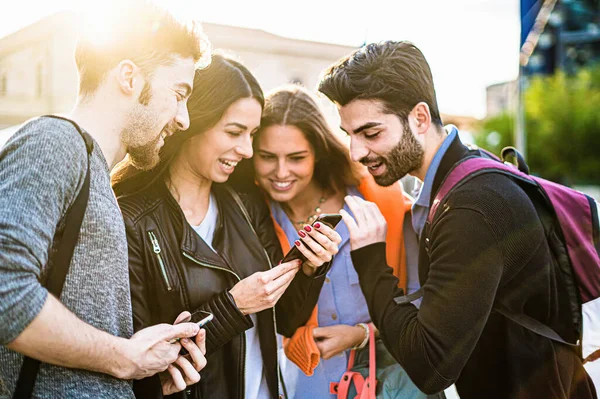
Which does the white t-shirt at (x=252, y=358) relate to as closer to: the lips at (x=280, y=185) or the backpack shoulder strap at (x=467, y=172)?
the lips at (x=280, y=185)

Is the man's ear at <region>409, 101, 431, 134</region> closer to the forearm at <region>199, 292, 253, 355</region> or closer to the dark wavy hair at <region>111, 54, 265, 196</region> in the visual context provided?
the dark wavy hair at <region>111, 54, 265, 196</region>

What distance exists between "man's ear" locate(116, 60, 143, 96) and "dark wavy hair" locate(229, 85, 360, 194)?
42.1 inches

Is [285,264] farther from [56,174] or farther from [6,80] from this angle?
[6,80]

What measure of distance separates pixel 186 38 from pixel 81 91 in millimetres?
397

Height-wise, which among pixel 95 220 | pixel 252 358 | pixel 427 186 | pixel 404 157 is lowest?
pixel 252 358

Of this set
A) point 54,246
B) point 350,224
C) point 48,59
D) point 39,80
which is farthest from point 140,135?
point 39,80

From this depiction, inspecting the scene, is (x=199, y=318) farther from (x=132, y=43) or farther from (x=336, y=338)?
(x=132, y=43)

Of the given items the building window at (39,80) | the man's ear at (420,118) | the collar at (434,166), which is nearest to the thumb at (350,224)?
the collar at (434,166)

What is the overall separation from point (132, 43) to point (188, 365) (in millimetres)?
1075

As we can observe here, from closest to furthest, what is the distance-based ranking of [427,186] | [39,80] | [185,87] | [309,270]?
[185,87] < [427,186] < [309,270] < [39,80]

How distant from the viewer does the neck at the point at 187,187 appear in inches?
97.8

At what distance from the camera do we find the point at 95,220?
159cm

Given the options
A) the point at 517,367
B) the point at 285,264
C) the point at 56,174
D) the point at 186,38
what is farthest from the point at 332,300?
the point at 56,174

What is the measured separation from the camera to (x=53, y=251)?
1.53m
